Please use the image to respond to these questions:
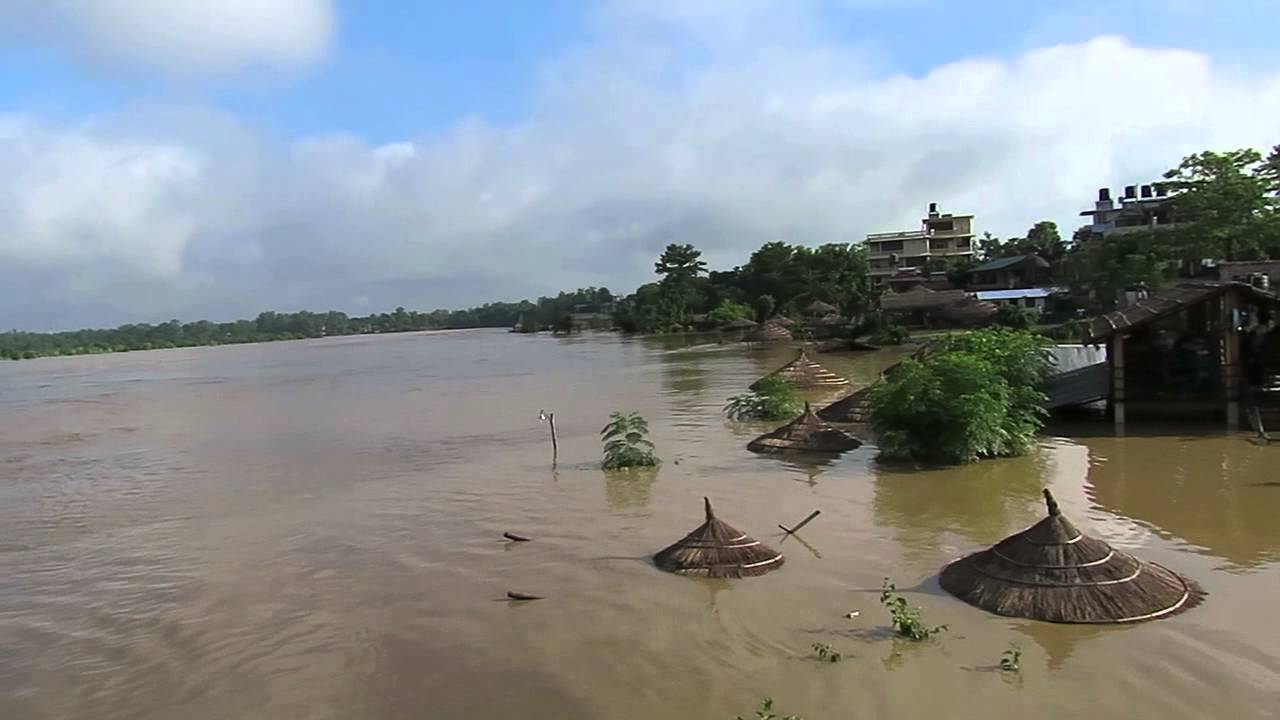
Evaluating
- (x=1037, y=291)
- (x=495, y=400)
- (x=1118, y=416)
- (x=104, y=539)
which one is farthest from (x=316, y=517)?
(x=1037, y=291)

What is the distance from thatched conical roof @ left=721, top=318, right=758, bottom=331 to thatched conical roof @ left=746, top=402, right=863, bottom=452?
45.7m

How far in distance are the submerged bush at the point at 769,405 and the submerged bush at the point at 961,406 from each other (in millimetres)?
5997

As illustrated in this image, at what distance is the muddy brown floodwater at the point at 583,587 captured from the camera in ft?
22.9

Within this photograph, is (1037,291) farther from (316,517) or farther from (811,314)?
(316,517)

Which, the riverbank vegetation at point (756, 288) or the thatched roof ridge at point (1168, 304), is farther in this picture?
the riverbank vegetation at point (756, 288)

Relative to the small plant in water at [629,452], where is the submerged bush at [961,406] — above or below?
above

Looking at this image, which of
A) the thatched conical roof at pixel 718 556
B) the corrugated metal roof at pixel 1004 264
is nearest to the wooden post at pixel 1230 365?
the thatched conical roof at pixel 718 556

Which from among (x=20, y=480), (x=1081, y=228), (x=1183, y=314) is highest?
(x=1081, y=228)

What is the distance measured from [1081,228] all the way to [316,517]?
6195 centimetres

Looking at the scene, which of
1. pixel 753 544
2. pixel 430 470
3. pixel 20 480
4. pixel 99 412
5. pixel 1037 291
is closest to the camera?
pixel 753 544

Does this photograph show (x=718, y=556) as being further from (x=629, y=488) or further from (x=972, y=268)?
(x=972, y=268)

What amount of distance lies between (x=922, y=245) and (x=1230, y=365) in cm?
6075

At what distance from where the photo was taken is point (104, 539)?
13680 millimetres

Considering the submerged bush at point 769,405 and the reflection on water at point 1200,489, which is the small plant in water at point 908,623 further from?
the submerged bush at point 769,405
